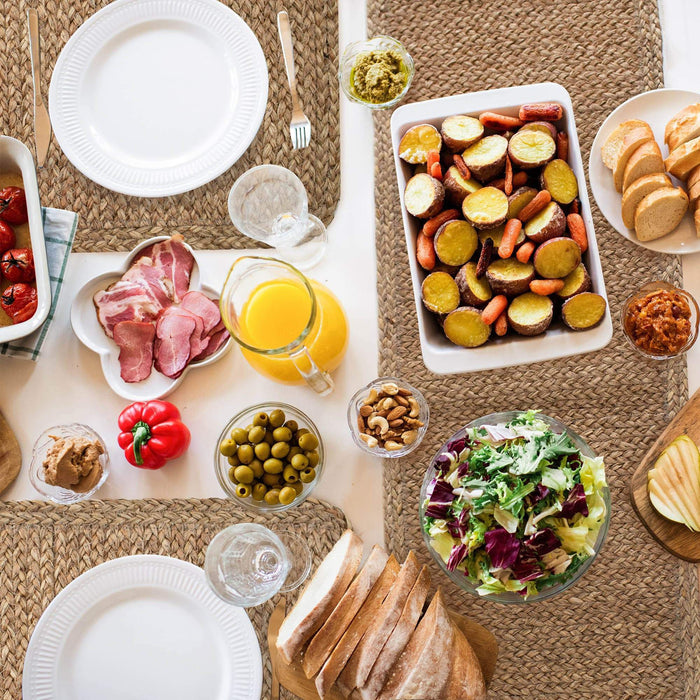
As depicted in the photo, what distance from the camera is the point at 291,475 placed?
1559 mm

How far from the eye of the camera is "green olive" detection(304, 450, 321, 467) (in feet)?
5.18

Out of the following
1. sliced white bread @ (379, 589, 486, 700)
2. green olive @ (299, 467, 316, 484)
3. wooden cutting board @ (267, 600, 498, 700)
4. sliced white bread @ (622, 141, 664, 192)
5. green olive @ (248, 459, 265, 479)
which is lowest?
wooden cutting board @ (267, 600, 498, 700)

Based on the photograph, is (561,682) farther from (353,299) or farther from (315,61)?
(315,61)

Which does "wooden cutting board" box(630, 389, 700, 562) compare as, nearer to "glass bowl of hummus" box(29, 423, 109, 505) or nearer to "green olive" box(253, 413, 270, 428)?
"green olive" box(253, 413, 270, 428)

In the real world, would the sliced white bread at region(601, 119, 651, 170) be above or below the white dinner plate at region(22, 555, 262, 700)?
above

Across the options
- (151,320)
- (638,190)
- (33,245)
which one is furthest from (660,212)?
(33,245)

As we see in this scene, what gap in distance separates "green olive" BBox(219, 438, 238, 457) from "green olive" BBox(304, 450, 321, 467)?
15 cm

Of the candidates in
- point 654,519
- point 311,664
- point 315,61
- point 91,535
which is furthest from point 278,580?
point 315,61

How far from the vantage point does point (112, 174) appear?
1695 millimetres

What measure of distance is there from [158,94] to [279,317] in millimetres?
641

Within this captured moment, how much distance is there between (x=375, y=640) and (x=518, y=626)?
1.26 feet

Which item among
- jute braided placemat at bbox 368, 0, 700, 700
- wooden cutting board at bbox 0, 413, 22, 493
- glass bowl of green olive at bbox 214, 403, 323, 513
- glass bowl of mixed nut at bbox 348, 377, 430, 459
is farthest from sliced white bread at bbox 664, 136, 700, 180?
wooden cutting board at bbox 0, 413, 22, 493

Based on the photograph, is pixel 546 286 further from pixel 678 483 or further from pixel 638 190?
pixel 678 483

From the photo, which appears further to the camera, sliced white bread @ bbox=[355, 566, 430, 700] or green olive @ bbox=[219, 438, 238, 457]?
green olive @ bbox=[219, 438, 238, 457]
